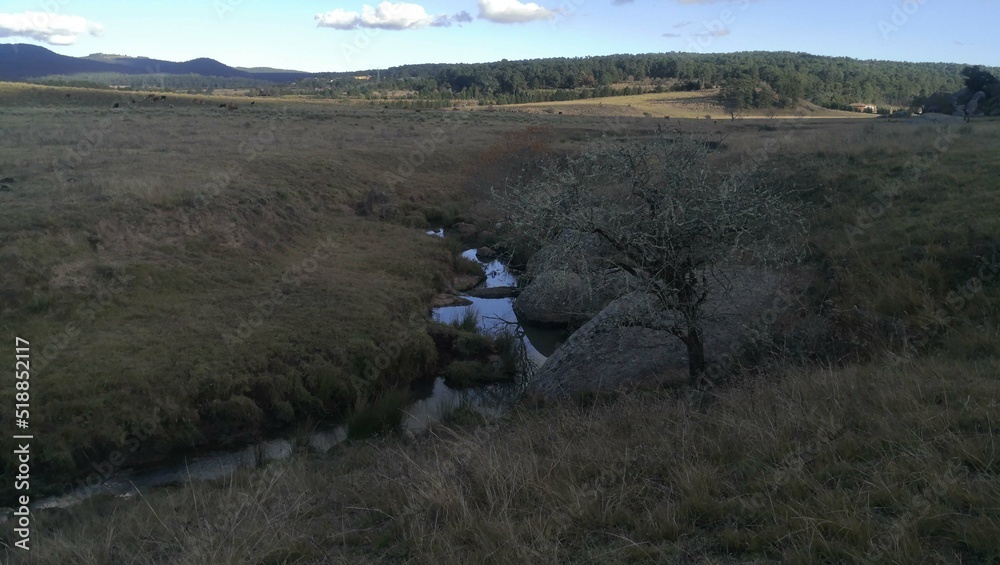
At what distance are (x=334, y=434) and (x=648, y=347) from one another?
5.71 metres

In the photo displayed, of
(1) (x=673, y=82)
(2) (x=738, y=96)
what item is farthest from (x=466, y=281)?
(1) (x=673, y=82)

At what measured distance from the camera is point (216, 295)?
14.9 m

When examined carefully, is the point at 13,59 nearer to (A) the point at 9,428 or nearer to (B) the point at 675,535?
(A) the point at 9,428

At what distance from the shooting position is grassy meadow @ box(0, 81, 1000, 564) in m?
4.13

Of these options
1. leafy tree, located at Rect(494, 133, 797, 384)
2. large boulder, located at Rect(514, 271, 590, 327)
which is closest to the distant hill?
large boulder, located at Rect(514, 271, 590, 327)

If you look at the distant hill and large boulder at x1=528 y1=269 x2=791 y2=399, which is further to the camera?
the distant hill

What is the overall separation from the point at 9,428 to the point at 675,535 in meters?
10.1

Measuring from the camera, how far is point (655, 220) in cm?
823

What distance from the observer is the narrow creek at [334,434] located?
9.29 m

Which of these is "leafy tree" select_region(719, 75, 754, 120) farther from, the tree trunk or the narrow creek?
the tree trunk

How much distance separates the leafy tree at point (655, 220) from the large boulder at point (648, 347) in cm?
138

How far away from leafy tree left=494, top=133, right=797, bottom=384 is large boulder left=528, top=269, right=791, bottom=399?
1.38 meters

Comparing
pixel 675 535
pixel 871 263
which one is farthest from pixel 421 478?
pixel 871 263

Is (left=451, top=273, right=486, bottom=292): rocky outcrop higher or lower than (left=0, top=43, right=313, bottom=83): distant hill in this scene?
lower
